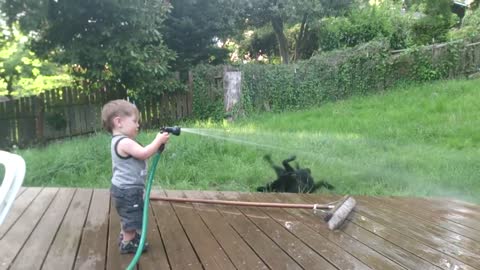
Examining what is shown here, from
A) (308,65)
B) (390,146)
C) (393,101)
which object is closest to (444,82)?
(393,101)

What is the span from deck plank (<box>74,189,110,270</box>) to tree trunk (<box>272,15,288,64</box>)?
14.8m

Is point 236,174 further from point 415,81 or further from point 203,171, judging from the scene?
point 415,81

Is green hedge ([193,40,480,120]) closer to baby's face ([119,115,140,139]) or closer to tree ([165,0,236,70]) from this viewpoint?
tree ([165,0,236,70])

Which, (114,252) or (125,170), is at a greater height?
(125,170)

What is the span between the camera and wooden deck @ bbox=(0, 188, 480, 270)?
2.37 meters

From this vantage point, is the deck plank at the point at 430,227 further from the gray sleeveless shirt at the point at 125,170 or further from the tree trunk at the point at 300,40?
the tree trunk at the point at 300,40

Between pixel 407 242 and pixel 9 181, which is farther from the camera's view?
pixel 407 242

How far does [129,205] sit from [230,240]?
602 mm

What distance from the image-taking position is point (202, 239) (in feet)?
8.93

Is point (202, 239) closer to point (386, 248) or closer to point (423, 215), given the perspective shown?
point (386, 248)

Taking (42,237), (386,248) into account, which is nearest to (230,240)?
(386,248)

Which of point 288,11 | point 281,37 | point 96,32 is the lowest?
point 96,32

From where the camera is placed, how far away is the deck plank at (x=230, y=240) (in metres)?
2.33

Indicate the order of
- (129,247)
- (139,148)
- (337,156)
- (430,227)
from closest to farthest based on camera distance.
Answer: (139,148), (129,247), (430,227), (337,156)
